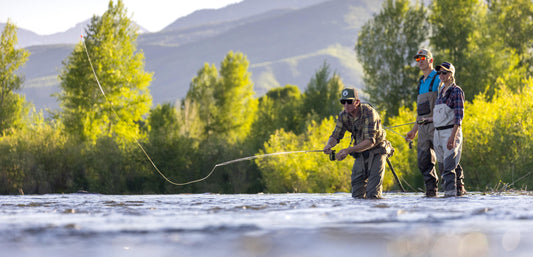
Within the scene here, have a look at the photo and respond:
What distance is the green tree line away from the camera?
28.4 metres

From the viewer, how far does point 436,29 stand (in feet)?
145

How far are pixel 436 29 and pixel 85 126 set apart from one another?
23205mm

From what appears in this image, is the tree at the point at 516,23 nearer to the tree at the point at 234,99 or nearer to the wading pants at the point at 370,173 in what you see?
the tree at the point at 234,99

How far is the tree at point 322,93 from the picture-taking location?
45.7 metres

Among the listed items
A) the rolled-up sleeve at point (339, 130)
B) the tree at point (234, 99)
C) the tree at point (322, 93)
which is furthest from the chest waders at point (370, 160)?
the tree at point (234, 99)

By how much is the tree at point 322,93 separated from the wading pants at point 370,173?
3513 centimetres

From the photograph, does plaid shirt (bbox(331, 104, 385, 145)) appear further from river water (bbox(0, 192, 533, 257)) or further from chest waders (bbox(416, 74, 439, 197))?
river water (bbox(0, 192, 533, 257))

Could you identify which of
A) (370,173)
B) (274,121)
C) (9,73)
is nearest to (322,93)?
(274,121)

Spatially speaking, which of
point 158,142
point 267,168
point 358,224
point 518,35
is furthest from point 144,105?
point 358,224

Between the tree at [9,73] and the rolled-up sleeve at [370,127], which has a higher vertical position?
the tree at [9,73]

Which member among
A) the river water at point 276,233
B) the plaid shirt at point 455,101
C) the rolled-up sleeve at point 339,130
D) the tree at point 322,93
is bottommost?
the river water at point 276,233

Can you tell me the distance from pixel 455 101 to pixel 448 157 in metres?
0.84

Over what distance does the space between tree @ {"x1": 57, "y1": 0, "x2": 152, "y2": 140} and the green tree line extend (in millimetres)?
59

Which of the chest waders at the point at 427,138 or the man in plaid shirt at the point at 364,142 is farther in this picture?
the chest waders at the point at 427,138
